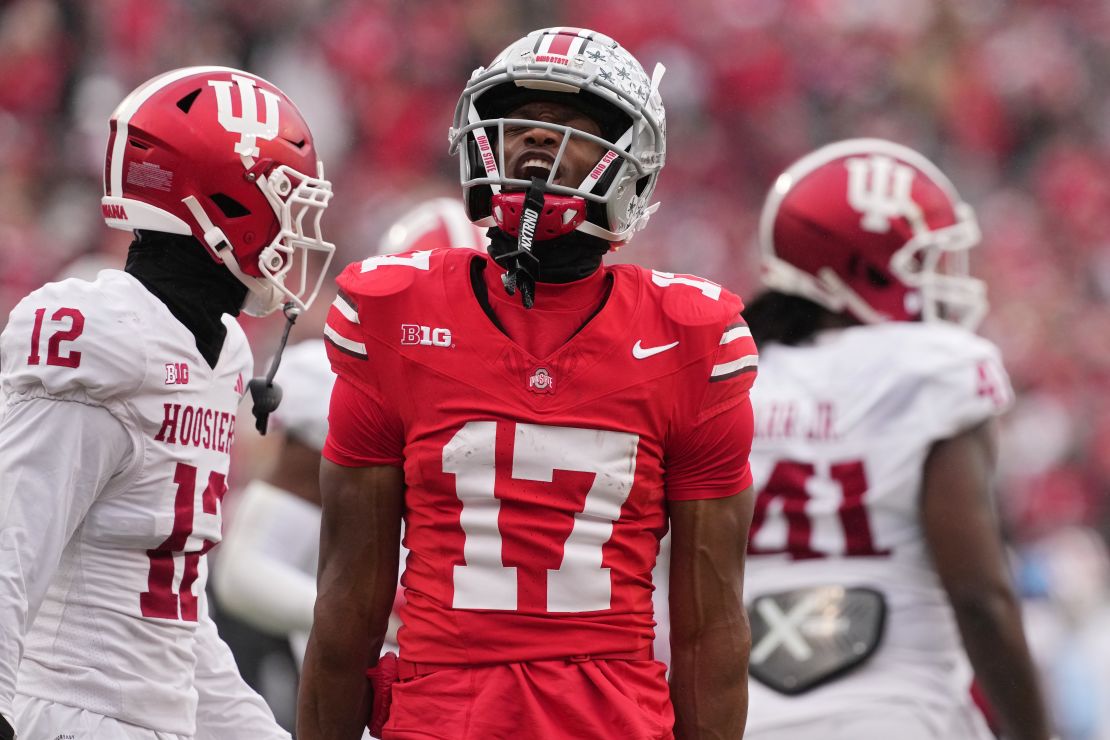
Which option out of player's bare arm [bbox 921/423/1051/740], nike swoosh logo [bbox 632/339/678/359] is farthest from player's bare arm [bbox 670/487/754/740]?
player's bare arm [bbox 921/423/1051/740]

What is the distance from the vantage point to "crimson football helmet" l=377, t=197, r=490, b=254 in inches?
189

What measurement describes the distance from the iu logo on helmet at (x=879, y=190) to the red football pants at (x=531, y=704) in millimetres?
1945

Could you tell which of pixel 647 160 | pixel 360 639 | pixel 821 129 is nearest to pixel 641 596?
pixel 360 639

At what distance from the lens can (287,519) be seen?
4406 millimetres

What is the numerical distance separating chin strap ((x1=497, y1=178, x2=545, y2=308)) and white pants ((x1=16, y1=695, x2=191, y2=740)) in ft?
3.49

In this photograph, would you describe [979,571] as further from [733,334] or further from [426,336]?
[426,336]

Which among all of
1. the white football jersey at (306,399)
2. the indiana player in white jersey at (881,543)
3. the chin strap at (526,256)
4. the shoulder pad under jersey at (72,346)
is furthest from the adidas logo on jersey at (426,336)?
the white football jersey at (306,399)

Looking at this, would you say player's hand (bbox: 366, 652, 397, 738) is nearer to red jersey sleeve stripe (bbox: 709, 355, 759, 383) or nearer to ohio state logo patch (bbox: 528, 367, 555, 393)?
ohio state logo patch (bbox: 528, 367, 555, 393)

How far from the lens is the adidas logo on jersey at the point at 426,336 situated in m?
2.56

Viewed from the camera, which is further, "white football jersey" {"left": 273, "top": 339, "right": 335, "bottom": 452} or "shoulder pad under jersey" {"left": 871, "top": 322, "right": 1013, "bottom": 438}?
"white football jersey" {"left": 273, "top": 339, "right": 335, "bottom": 452}

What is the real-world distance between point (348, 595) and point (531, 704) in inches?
14.5

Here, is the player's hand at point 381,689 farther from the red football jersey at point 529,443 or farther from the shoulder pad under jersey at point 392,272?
the shoulder pad under jersey at point 392,272

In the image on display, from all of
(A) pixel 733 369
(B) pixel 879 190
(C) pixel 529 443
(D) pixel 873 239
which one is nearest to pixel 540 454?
(C) pixel 529 443

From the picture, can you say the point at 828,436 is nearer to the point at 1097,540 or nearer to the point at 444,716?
the point at 444,716
